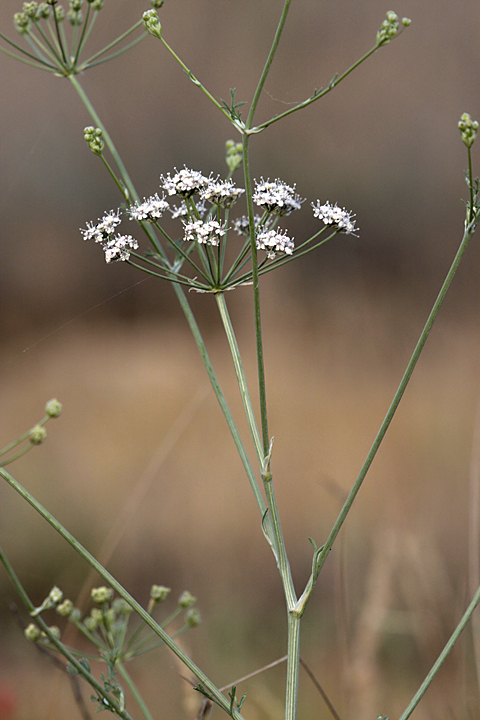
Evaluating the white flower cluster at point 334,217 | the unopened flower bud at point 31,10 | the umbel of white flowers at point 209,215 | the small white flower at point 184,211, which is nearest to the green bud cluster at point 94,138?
the umbel of white flowers at point 209,215

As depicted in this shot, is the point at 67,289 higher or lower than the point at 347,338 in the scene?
Result: higher

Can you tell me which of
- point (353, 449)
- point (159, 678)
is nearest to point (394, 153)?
point (353, 449)

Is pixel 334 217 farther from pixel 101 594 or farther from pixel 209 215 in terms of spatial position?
pixel 101 594

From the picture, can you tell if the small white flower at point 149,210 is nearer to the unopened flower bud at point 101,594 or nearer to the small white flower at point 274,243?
the small white flower at point 274,243

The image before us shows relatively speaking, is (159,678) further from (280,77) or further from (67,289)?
(280,77)

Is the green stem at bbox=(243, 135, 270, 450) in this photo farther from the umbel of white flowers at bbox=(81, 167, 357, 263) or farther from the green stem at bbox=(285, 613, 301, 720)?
the green stem at bbox=(285, 613, 301, 720)

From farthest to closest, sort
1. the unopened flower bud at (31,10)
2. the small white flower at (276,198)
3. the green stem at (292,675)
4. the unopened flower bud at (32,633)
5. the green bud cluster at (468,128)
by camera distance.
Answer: the unopened flower bud at (31,10)
the unopened flower bud at (32,633)
the small white flower at (276,198)
the green stem at (292,675)
the green bud cluster at (468,128)
